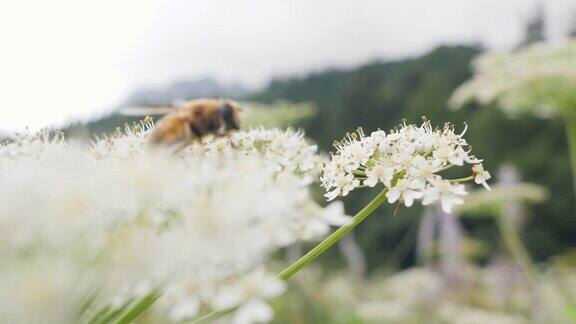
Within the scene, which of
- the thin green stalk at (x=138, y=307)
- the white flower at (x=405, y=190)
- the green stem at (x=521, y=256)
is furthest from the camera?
the green stem at (x=521, y=256)

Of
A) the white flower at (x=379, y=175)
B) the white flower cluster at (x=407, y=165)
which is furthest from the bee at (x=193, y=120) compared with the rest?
the white flower at (x=379, y=175)

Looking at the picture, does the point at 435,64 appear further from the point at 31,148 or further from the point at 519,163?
the point at 31,148

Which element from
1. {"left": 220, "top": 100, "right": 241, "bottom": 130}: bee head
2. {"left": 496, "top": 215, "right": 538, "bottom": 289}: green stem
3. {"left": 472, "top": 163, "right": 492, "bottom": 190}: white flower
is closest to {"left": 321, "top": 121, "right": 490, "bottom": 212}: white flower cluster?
{"left": 472, "top": 163, "right": 492, "bottom": 190}: white flower

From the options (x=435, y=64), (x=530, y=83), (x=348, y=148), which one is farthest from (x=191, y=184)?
(x=435, y=64)

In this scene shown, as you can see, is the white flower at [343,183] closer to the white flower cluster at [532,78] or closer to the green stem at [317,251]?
the green stem at [317,251]

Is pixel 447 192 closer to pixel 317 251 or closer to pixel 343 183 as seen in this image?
pixel 343 183

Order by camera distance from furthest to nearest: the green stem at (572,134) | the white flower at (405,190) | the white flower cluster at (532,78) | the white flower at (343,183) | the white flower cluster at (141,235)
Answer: the white flower cluster at (532,78) < the green stem at (572,134) < the white flower at (343,183) < the white flower at (405,190) < the white flower cluster at (141,235)
